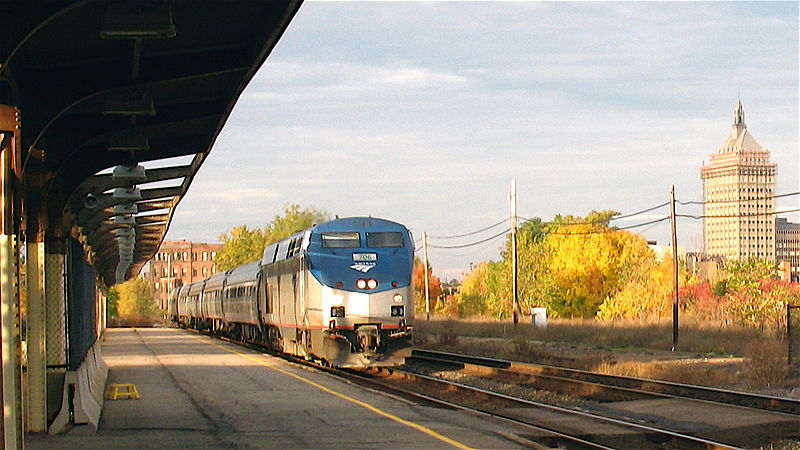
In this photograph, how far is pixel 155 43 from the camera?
1120cm

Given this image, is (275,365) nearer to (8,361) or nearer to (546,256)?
(8,361)

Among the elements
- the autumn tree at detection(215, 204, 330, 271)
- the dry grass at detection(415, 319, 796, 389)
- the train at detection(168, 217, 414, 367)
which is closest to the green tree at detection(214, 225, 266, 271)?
the autumn tree at detection(215, 204, 330, 271)

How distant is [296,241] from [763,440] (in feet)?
46.9

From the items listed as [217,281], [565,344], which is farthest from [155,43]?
[217,281]

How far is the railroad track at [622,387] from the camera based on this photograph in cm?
1627

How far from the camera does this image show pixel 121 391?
64.3 ft

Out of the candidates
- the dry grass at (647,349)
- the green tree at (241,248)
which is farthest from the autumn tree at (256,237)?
the dry grass at (647,349)

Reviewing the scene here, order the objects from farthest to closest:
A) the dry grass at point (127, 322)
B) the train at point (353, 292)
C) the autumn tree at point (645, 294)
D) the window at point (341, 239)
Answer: the dry grass at point (127, 322) < the autumn tree at point (645, 294) < the window at point (341, 239) < the train at point (353, 292)

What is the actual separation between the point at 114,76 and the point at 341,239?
12687mm

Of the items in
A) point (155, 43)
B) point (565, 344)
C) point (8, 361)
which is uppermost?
point (155, 43)

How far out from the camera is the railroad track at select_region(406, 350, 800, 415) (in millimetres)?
16266

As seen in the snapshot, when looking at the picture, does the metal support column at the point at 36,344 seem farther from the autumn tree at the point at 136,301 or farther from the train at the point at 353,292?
the autumn tree at the point at 136,301

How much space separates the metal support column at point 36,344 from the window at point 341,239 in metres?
10.6

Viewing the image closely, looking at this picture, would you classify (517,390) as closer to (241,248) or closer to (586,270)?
(586,270)
